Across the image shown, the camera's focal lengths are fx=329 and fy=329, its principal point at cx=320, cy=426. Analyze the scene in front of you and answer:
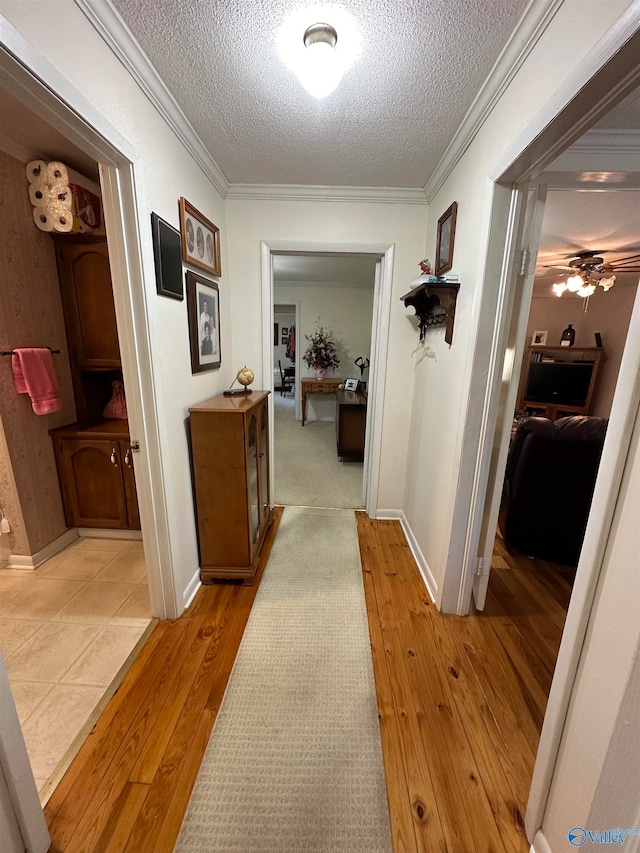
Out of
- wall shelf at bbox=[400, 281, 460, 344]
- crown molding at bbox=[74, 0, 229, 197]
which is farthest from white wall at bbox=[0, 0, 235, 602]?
wall shelf at bbox=[400, 281, 460, 344]

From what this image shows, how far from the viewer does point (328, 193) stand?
7.14ft

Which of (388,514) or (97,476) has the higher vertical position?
(97,476)

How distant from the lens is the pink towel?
183cm

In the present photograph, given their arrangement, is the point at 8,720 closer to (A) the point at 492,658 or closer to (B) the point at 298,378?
(A) the point at 492,658

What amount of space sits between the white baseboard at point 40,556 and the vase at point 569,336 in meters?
6.75

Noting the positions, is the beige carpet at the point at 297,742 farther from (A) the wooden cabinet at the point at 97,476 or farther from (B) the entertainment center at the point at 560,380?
(B) the entertainment center at the point at 560,380

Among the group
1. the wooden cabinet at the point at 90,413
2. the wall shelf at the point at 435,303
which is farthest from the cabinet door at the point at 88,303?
the wall shelf at the point at 435,303

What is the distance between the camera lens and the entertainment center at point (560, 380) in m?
5.05

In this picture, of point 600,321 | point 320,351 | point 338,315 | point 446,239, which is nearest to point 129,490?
point 446,239

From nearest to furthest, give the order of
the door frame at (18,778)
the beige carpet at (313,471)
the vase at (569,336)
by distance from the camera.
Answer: the door frame at (18,778), the beige carpet at (313,471), the vase at (569,336)

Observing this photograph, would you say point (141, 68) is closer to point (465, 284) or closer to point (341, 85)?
point (341, 85)

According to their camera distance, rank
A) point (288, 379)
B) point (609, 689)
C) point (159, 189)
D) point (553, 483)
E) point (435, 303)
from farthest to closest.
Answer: point (288, 379), point (553, 483), point (435, 303), point (159, 189), point (609, 689)

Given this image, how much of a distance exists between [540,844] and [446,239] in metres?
2.43

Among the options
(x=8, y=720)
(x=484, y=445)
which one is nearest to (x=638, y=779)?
(x=484, y=445)
